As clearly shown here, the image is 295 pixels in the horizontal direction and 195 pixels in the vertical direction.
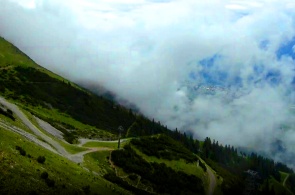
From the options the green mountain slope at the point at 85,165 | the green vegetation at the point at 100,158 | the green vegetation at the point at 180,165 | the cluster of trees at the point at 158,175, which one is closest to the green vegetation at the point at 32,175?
the green mountain slope at the point at 85,165

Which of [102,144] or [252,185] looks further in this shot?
[102,144]

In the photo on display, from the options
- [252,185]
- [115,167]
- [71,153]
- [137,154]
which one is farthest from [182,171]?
[71,153]

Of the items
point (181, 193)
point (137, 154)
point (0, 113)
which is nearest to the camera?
point (0, 113)

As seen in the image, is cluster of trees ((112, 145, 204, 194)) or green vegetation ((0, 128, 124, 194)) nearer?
green vegetation ((0, 128, 124, 194))

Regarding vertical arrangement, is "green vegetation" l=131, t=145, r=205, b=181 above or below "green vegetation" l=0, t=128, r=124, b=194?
below

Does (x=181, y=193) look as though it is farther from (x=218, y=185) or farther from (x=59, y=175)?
(x=59, y=175)

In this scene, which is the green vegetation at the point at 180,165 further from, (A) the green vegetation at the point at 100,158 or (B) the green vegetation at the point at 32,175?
(B) the green vegetation at the point at 32,175

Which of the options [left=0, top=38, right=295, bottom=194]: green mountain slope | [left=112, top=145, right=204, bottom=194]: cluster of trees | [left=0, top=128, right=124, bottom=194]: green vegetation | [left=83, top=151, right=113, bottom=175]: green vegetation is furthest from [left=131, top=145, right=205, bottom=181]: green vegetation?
[left=0, top=128, right=124, bottom=194]: green vegetation

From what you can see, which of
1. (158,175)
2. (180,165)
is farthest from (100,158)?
(180,165)

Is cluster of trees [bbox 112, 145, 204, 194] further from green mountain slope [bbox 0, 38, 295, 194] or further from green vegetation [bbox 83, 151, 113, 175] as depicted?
green vegetation [bbox 83, 151, 113, 175]
